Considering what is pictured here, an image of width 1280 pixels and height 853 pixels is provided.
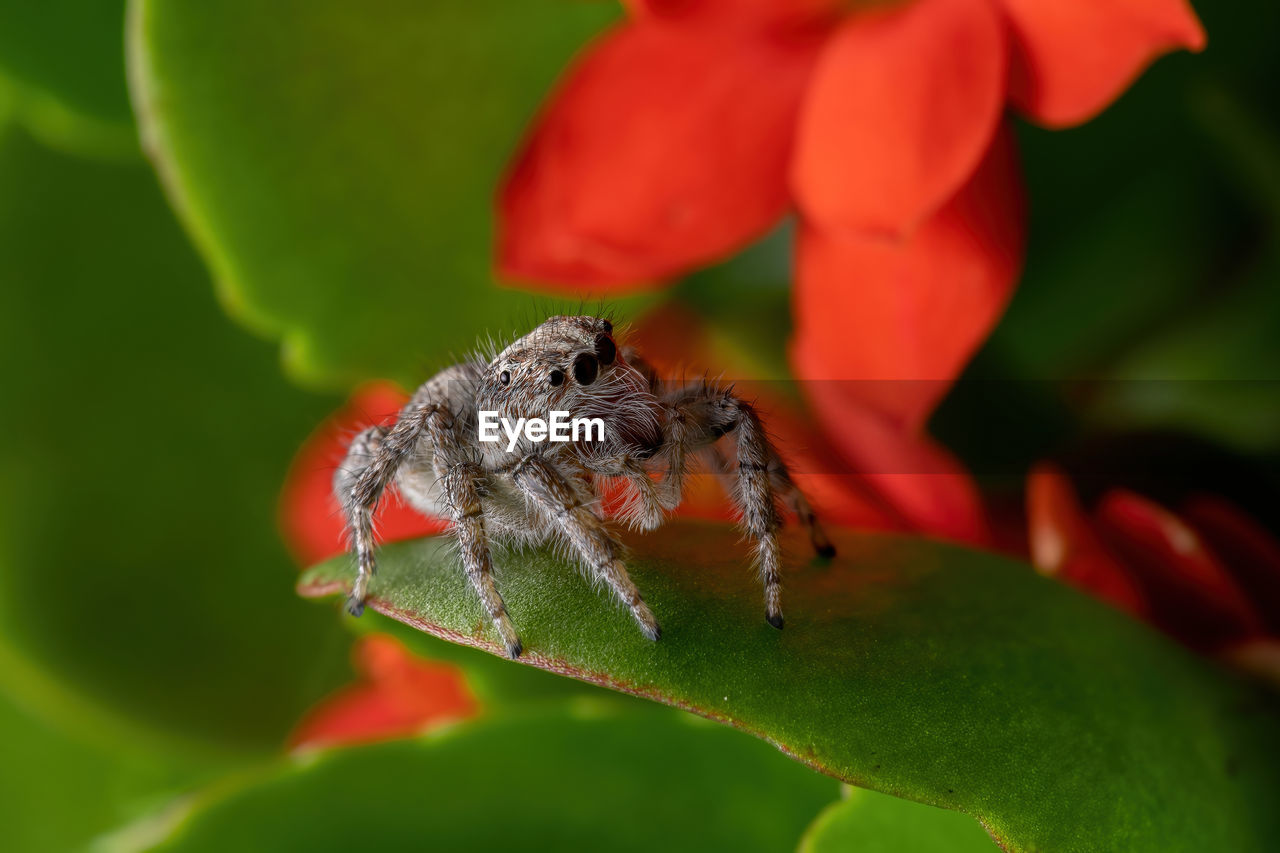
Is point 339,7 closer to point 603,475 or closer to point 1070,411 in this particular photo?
point 603,475

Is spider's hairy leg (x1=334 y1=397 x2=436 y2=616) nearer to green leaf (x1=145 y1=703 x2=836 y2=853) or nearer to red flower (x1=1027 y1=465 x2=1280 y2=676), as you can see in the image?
green leaf (x1=145 y1=703 x2=836 y2=853)

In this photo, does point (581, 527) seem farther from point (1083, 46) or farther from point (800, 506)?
point (1083, 46)

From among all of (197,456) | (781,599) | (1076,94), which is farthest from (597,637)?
(197,456)

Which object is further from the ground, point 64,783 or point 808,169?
point 808,169

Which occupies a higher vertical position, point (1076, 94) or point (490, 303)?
point (1076, 94)

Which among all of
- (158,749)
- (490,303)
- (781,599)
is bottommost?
(158,749)

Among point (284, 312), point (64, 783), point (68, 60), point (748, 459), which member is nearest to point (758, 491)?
point (748, 459)

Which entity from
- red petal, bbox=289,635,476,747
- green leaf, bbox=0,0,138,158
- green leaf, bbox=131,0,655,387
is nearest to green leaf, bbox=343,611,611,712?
red petal, bbox=289,635,476,747
